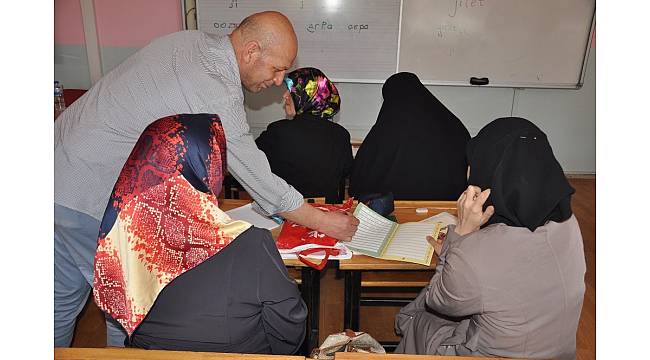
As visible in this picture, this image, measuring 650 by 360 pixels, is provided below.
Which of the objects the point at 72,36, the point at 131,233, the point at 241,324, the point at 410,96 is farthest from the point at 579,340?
the point at 72,36

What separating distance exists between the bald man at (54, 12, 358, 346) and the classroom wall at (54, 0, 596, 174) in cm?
292

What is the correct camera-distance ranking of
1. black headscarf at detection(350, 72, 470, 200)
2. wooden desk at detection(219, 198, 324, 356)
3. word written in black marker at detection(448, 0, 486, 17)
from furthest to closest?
1. word written in black marker at detection(448, 0, 486, 17)
2. black headscarf at detection(350, 72, 470, 200)
3. wooden desk at detection(219, 198, 324, 356)

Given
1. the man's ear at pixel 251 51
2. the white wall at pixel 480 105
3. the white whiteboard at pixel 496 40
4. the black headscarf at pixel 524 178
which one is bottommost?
the black headscarf at pixel 524 178

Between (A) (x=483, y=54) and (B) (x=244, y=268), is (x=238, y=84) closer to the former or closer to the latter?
(B) (x=244, y=268)

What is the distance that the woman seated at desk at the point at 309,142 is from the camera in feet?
8.65

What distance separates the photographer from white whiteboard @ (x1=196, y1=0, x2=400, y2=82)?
4320mm

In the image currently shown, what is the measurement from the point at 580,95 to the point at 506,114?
A: 2.33 ft

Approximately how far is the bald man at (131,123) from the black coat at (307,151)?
0.81 metres

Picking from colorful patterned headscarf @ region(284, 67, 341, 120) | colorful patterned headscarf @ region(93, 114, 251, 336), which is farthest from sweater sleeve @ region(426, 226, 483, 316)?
colorful patterned headscarf @ region(284, 67, 341, 120)

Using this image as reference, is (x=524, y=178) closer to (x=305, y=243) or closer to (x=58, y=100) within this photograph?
(x=305, y=243)

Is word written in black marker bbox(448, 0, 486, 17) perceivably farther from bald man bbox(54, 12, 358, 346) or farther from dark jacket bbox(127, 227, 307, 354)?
dark jacket bbox(127, 227, 307, 354)

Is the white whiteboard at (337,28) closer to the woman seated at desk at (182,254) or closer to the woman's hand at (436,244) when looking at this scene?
the woman's hand at (436,244)

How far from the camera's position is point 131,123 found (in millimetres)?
1680

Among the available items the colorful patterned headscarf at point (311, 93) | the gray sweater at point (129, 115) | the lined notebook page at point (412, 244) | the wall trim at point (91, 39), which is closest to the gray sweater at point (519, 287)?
the lined notebook page at point (412, 244)
